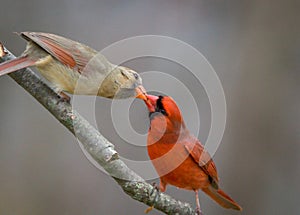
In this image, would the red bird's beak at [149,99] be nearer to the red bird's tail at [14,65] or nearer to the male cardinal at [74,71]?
the male cardinal at [74,71]

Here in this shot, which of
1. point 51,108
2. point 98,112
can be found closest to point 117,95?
point 51,108

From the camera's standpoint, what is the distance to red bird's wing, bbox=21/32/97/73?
2.21m

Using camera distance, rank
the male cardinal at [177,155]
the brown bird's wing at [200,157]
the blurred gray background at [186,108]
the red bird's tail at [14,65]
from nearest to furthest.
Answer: the red bird's tail at [14,65] → the male cardinal at [177,155] → the brown bird's wing at [200,157] → the blurred gray background at [186,108]

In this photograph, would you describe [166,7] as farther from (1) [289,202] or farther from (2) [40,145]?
(1) [289,202]

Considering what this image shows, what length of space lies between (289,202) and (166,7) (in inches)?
59.6

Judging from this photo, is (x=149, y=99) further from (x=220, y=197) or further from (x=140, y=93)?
(x=220, y=197)

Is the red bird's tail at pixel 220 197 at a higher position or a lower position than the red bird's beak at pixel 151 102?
lower

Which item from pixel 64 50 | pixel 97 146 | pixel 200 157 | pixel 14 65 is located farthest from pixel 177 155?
pixel 14 65

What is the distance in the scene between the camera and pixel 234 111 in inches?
148

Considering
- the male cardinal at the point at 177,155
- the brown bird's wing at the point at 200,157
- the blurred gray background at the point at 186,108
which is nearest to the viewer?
the male cardinal at the point at 177,155

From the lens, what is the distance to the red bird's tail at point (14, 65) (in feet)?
6.63

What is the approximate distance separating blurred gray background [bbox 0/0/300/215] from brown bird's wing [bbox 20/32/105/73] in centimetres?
117

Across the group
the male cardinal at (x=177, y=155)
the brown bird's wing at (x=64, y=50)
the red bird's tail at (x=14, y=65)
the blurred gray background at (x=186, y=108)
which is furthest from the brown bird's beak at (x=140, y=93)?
the blurred gray background at (x=186, y=108)

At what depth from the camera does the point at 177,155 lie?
227cm
